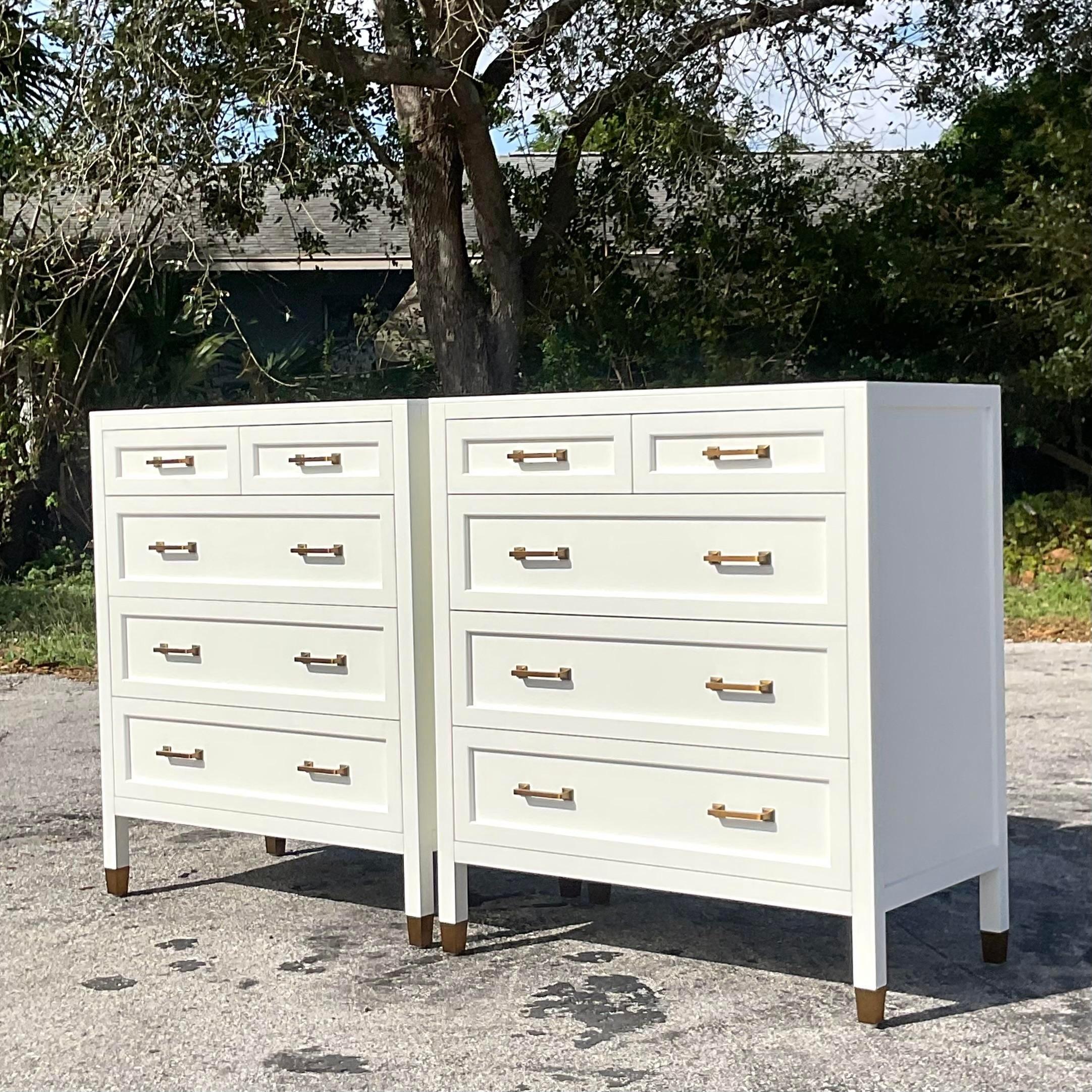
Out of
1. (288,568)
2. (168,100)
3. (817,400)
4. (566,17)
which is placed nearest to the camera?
(817,400)

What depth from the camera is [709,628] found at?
13.2ft

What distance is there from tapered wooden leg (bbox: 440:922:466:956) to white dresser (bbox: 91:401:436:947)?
0.08m

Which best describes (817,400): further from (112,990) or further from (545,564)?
(112,990)

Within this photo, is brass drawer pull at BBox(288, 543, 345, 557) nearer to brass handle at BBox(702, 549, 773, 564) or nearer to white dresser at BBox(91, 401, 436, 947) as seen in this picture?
white dresser at BBox(91, 401, 436, 947)

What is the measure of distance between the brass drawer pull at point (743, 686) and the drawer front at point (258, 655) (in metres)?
0.97

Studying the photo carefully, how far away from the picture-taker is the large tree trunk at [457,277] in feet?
36.1

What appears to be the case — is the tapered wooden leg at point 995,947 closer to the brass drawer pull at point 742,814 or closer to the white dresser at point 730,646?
the white dresser at point 730,646

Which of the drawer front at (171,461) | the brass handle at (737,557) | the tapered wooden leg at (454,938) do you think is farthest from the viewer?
the drawer front at (171,461)

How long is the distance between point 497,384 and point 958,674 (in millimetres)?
7322

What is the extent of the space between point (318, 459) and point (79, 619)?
7.25 meters

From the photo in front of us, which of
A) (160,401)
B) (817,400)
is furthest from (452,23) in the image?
(817,400)

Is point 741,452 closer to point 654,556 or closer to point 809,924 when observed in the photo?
point 654,556

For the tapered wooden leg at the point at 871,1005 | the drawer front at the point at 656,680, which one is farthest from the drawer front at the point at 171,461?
the tapered wooden leg at the point at 871,1005

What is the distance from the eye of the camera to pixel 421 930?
14.9 feet
